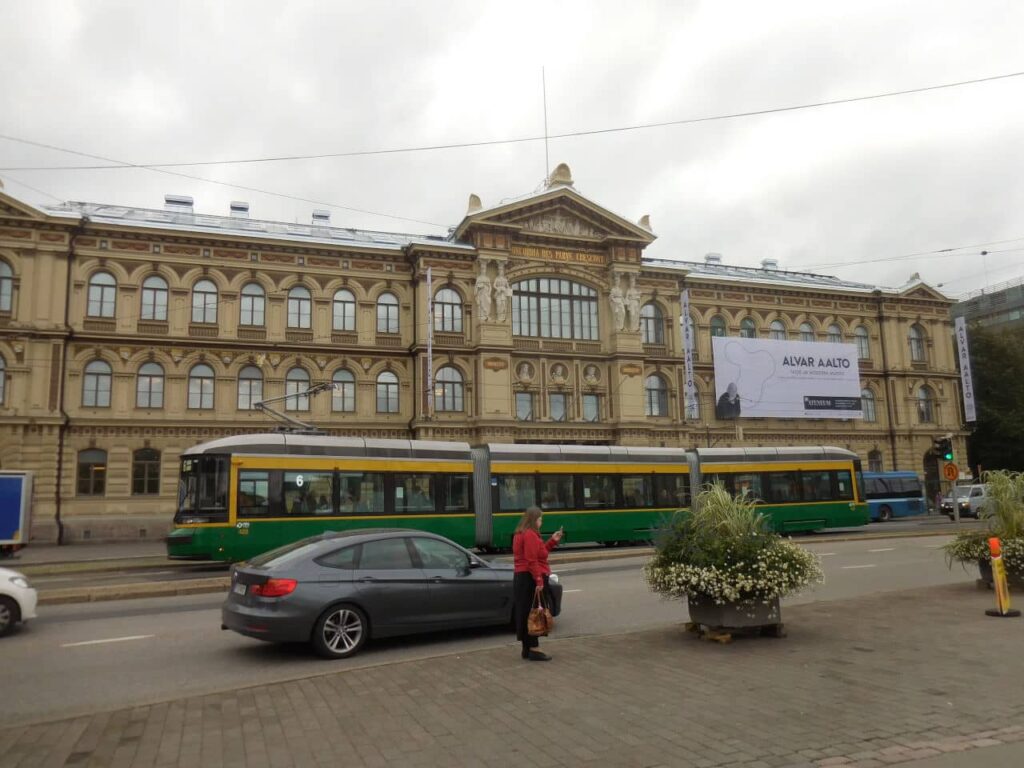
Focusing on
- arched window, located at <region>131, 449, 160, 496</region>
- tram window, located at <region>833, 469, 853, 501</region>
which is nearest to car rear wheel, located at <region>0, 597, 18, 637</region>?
arched window, located at <region>131, 449, 160, 496</region>

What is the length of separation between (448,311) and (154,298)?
1381 centimetres

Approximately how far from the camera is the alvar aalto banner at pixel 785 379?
147 ft

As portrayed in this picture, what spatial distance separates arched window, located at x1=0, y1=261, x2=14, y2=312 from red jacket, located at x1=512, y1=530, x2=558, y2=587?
3275cm

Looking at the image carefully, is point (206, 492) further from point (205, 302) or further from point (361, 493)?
point (205, 302)

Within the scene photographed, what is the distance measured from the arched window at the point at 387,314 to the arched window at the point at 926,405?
1377 inches

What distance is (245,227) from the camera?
3938 cm

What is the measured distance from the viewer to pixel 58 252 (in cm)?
3347

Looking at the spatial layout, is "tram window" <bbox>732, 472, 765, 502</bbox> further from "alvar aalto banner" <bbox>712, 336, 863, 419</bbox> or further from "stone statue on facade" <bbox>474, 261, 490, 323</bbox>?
"alvar aalto banner" <bbox>712, 336, 863, 419</bbox>

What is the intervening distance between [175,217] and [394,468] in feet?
78.6

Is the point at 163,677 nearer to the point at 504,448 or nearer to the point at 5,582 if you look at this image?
the point at 5,582

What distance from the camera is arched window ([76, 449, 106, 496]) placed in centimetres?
3256

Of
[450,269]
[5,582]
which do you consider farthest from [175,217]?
[5,582]

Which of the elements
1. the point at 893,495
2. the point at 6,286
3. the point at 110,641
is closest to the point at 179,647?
the point at 110,641

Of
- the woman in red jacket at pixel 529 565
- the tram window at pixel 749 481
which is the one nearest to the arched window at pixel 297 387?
the tram window at pixel 749 481
